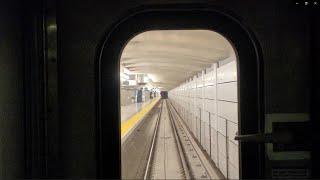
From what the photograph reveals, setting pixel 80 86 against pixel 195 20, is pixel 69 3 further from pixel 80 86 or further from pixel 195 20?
pixel 195 20

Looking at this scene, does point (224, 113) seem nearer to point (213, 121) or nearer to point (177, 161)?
point (213, 121)

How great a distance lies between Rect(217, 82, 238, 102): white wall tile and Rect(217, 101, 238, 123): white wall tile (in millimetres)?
108

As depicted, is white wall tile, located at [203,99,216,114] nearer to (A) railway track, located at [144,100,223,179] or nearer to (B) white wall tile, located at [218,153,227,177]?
(B) white wall tile, located at [218,153,227,177]

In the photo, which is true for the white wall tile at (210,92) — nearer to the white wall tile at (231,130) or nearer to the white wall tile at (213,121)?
the white wall tile at (213,121)

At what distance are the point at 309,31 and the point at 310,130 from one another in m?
0.62

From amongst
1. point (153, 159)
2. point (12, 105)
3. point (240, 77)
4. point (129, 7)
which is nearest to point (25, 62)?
point (12, 105)

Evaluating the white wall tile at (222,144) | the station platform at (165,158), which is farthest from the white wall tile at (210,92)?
the station platform at (165,158)

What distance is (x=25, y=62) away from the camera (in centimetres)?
222

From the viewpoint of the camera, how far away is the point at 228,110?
686 cm

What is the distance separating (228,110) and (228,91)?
15.6 inches

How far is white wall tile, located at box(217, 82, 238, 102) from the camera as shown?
6020 millimetres

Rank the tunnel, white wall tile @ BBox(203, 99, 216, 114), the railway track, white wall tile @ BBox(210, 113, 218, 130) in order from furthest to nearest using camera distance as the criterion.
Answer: the railway track < white wall tile @ BBox(203, 99, 216, 114) < white wall tile @ BBox(210, 113, 218, 130) < the tunnel

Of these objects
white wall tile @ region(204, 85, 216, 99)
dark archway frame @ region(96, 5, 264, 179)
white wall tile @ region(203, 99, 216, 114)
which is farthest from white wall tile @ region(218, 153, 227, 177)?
dark archway frame @ region(96, 5, 264, 179)

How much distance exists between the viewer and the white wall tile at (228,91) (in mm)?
6020
